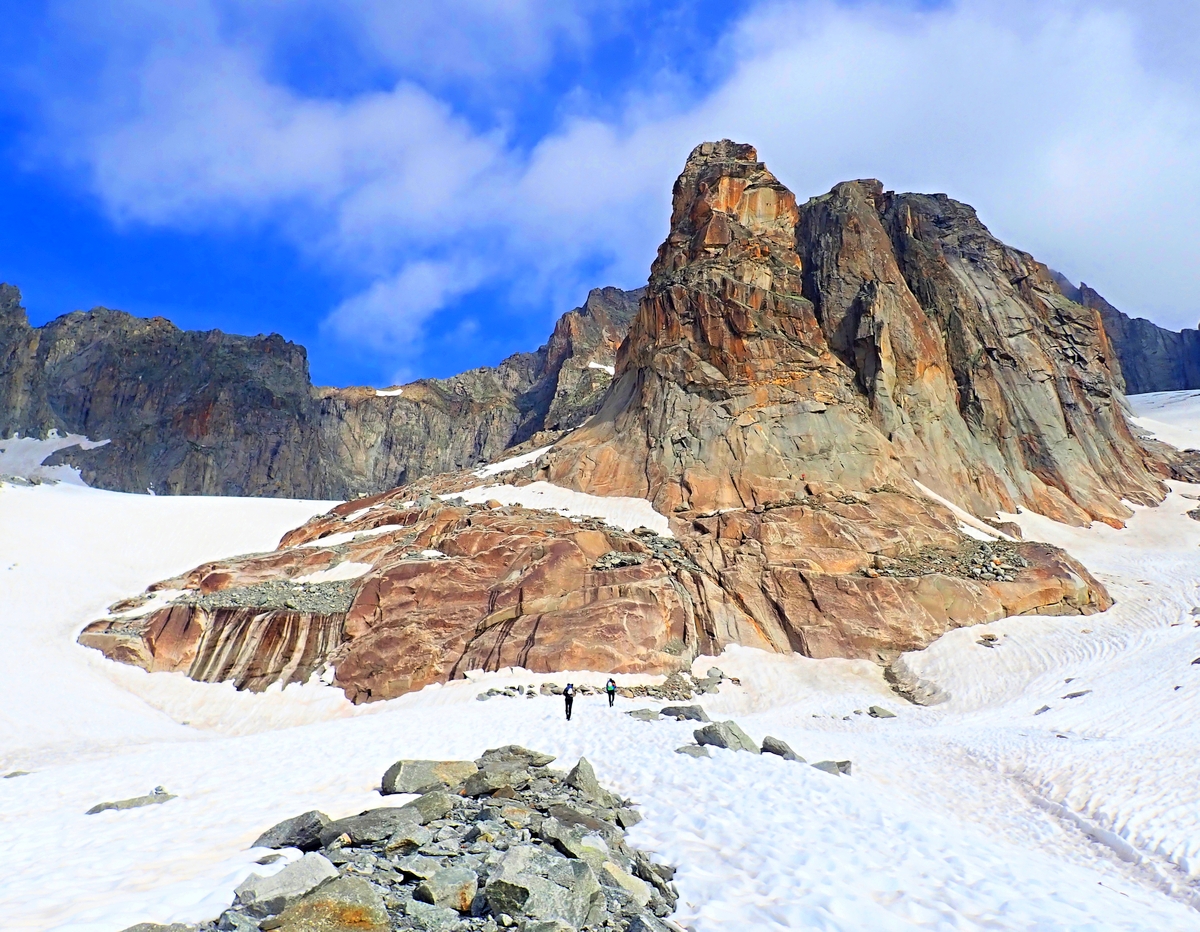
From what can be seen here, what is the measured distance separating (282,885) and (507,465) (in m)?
44.8

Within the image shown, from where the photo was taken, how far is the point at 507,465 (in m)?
49.8

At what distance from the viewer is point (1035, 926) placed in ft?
20.7

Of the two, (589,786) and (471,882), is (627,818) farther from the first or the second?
(471,882)

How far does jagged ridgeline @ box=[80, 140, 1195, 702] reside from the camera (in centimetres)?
2677

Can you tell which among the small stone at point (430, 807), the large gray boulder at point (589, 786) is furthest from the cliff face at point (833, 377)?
the small stone at point (430, 807)

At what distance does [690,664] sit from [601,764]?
574 inches

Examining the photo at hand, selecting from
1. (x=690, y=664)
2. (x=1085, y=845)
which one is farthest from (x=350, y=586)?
(x=1085, y=845)

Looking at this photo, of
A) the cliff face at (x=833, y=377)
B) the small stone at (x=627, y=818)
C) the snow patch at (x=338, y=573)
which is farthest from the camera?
the cliff face at (x=833, y=377)

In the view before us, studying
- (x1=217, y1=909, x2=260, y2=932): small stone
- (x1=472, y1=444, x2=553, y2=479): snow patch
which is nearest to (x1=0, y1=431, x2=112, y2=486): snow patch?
(x1=472, y1=444, x2=553, y2=479): snow patch

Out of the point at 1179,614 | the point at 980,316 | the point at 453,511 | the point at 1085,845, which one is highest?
the point at 980,316

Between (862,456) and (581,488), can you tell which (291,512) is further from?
(862,456)

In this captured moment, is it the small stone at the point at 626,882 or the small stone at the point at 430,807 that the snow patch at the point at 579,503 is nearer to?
the small stone at the point at 430,807

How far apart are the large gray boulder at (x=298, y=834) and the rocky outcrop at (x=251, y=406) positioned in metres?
74.6

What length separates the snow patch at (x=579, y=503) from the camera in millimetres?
A: 35938
